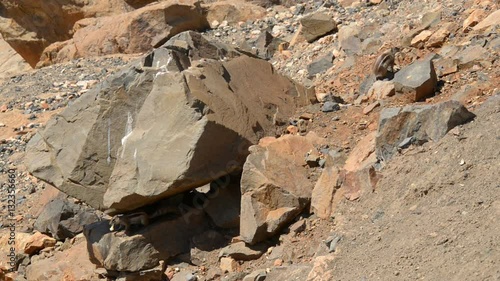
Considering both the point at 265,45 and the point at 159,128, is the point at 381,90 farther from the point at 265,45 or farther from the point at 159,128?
the point at 265,45

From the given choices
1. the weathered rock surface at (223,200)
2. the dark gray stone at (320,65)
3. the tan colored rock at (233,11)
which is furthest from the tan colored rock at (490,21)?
the tan colored rock at (233,11)

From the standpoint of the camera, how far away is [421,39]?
7156 mm

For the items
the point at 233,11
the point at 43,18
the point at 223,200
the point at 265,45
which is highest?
the point at 223,200

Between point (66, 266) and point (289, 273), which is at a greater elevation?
point (289, 273)

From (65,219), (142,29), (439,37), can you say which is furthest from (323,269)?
(142,29)

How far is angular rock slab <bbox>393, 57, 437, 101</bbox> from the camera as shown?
5.94 metres

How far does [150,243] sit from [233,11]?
7512 mm

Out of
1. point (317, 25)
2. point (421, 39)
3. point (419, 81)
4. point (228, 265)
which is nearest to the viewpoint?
point (228, 265)

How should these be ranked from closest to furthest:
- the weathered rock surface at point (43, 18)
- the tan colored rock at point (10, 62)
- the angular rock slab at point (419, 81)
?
1. the angular rock slab at point (419, 81)
2. the weathered rock surface at point (43, 18)
3. the tan colored rock at point (10, 62)

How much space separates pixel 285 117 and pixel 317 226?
1.25 meters

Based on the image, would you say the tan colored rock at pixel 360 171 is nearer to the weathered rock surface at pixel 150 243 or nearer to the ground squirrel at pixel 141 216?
the weathered rock surface at pixel 150 243

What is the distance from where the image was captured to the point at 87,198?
Result: 19.0ft

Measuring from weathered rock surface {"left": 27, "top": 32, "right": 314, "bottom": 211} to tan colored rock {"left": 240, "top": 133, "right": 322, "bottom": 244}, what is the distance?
0.21 meters

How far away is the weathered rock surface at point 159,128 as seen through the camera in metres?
5.33
